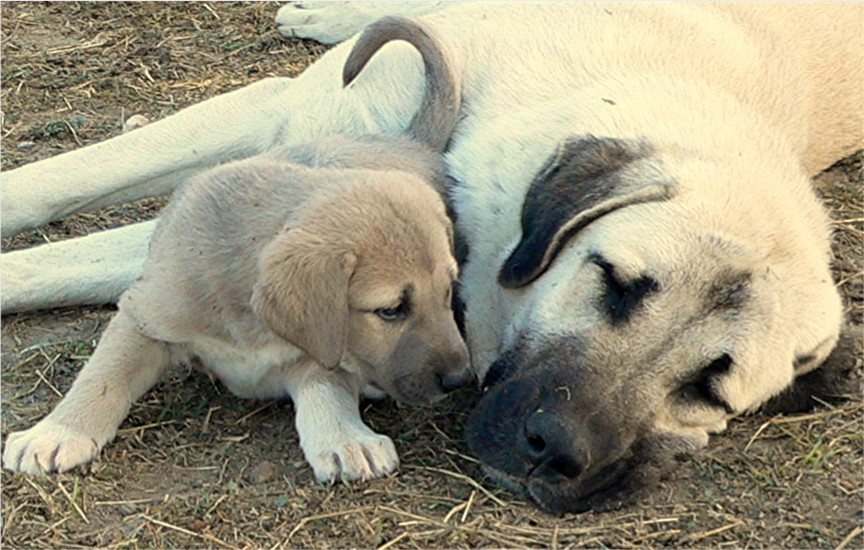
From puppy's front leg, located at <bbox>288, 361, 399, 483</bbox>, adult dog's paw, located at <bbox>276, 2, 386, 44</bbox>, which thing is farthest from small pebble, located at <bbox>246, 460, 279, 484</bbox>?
adult dog's paw, located at <bbox>276, 2, 386, 44</bbox>

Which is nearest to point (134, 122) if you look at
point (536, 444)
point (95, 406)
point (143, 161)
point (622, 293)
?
point (143, 161)

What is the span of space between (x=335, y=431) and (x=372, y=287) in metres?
0.49

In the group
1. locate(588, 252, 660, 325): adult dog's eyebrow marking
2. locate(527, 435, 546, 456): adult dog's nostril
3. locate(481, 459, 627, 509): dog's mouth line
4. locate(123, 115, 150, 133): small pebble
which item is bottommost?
locate(123, 115, 150, 133): small pebble

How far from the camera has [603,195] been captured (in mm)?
4555

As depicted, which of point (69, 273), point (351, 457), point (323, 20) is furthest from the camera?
point (323, 20)

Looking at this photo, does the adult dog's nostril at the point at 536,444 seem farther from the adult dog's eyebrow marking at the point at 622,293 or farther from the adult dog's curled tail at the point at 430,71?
the adult dog's curled tail at the point at 430,71

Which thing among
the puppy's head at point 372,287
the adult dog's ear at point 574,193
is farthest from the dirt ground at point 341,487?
the adult dog's ear at point 574,193

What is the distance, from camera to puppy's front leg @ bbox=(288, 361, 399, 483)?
441 centimetres

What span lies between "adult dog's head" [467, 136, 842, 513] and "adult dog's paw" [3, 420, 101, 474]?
1171mm

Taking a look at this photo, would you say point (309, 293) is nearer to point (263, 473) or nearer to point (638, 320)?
point (263, 473)

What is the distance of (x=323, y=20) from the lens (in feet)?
25.5

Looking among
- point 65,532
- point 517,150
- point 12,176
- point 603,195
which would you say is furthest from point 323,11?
point 65,532

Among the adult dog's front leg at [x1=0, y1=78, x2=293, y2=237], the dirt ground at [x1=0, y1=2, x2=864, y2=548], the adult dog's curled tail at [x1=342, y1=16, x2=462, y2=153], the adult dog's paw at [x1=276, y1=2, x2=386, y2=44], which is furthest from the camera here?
the adult dog's paw at [x1=276, y1=2, x2=386, y2=44]

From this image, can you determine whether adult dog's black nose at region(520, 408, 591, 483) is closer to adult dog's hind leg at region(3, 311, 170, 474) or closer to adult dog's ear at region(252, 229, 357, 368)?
adult dog's ear at region(252, 229, 357, 368)
